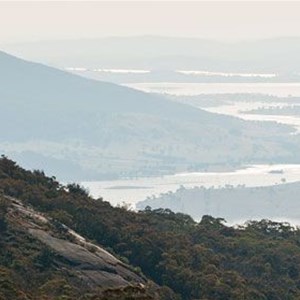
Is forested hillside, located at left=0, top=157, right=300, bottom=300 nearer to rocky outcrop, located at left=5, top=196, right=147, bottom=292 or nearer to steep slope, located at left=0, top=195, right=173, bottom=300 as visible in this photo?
steep slope, located at left=0, top=195, right=173, bottom=300

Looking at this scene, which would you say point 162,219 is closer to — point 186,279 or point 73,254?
point 186,279

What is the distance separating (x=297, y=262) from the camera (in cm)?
6638

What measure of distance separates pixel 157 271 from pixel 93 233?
11.8 feet

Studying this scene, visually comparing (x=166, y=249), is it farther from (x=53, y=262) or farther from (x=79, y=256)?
(x=53, y=262)

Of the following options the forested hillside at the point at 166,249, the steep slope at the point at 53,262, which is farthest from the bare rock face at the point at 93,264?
the forested hillside at the point at 166,249

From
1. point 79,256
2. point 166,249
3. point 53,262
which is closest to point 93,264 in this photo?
point 79,256

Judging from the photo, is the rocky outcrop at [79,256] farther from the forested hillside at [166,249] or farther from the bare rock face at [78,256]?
the forested hillside at [166,249]

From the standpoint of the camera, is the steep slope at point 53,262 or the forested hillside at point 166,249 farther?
the forested hillside at point 166,249

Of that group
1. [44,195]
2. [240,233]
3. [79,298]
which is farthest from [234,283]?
[240,233]

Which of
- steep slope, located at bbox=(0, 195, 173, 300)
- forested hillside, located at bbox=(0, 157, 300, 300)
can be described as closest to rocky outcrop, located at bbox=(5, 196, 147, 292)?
steep slope, located at bbox=(0, 195, 173, 300)

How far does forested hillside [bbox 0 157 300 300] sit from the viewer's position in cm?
5347

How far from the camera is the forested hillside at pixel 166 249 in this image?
53.5 metres

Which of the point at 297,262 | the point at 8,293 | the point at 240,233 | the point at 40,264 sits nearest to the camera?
the point at 8,293

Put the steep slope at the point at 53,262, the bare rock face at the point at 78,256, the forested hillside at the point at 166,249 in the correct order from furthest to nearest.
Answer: the forested hillside at the point at 166,249, the bare rock face at the point at 78,256, the steep slope at the point at 53,262
